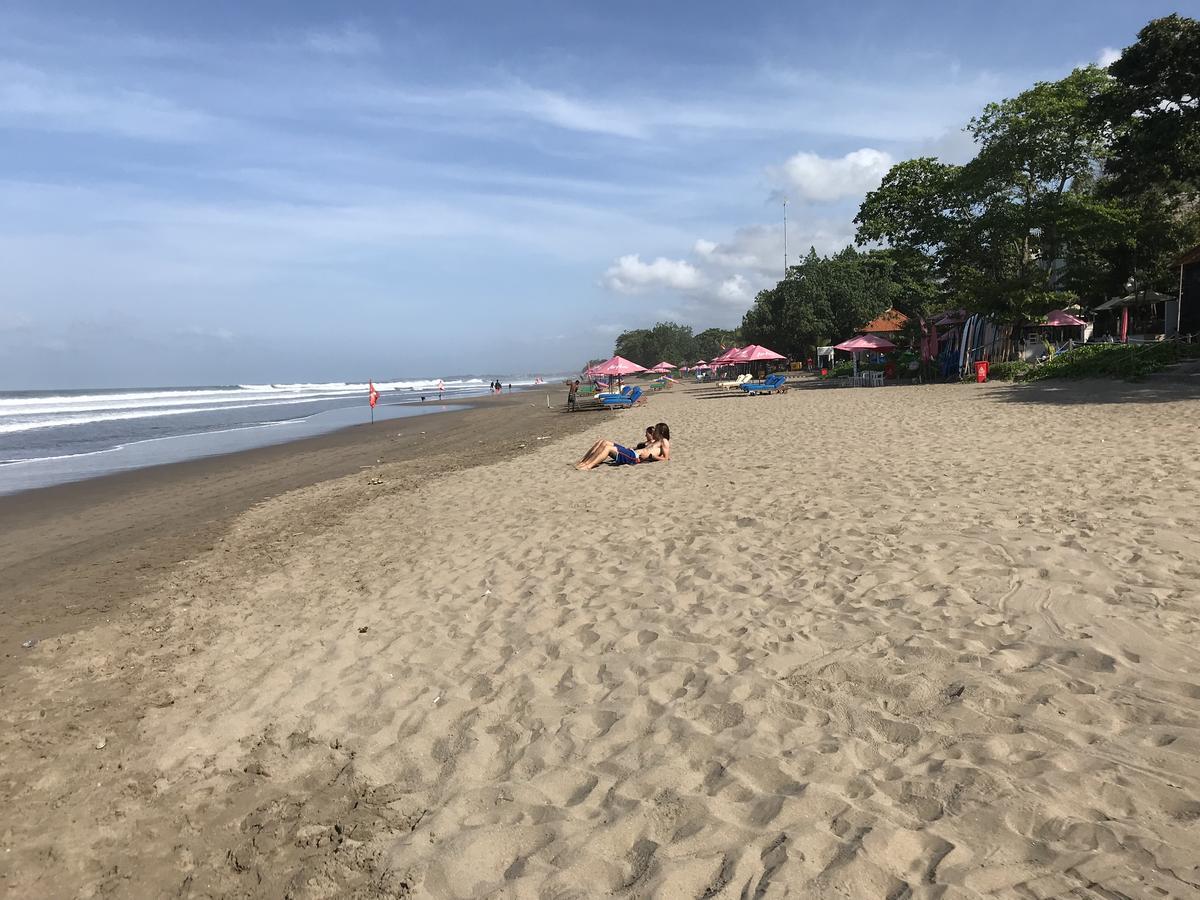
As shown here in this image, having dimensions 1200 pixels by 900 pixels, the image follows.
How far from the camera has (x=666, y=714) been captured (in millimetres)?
3297

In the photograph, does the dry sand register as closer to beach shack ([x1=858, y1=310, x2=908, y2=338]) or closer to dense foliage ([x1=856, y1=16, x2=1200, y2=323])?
dense foliage ([x1=856, y1=16, x2=1200, y2=323])

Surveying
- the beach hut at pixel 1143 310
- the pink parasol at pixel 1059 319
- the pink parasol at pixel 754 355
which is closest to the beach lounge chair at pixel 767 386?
the pink parasol at pixel 754 355

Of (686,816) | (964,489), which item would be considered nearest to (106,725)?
(686,816)

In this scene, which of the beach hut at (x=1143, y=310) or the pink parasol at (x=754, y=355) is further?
the pink parasol at (x=754, y=355)

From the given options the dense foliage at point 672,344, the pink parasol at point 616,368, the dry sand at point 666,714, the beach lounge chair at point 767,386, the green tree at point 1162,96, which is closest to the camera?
the dry sand at point 666,714

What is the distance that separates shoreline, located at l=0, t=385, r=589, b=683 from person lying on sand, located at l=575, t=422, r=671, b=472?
3.65m

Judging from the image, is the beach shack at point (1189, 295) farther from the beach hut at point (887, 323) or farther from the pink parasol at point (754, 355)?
the beach hut at point (887, 323)

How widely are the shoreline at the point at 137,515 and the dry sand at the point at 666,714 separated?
28.1 inches

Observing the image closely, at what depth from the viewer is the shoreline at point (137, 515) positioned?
6391mm

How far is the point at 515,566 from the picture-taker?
5938mm

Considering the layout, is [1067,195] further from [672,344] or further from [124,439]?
[672,344]

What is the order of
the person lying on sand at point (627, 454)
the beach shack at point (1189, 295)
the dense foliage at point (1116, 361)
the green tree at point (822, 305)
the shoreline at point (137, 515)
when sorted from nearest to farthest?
the shoreline at point (137, 515), the person lying on sand at point (627, 454), the dense foliage at point (1116, 361), the beach shack at point (1189, 295), the green tree at point (822, 305)

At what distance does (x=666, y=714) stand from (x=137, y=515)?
34.3ft

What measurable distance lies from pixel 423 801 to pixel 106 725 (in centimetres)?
241
